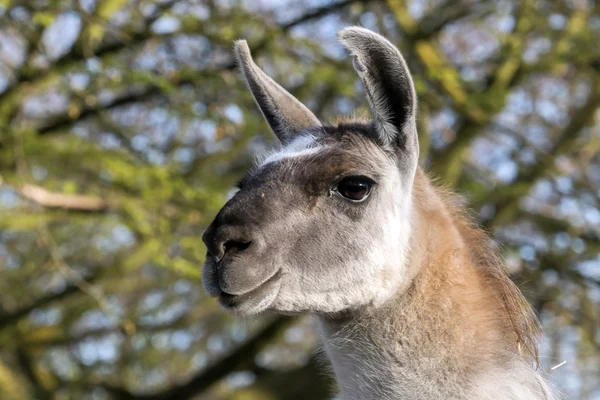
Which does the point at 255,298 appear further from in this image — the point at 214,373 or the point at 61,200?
the point at 214,373

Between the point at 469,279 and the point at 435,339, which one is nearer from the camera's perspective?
the point at 435,339

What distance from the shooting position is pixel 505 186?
32.3 ft

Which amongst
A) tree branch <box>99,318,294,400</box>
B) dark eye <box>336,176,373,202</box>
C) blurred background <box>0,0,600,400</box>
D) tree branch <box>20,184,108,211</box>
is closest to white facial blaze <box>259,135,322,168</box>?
dark eye <box>336,176,373,202</box>

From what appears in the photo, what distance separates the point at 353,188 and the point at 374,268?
383 mm

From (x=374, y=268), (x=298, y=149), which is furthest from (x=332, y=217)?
(x=298, y=149)

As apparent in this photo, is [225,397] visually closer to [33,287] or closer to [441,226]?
[33,287]

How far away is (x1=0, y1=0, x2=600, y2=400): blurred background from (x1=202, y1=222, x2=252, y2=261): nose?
14.7ft

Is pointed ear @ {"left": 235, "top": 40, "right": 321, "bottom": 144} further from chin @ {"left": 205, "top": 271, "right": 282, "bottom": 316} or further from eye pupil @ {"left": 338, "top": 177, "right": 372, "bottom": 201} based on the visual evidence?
chin @ {"left": 205, "top": 271, "right": 282, "bottom": 316}

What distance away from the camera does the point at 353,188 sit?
3.92m

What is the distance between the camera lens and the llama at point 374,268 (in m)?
3.68

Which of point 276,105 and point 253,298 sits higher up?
point 276,105

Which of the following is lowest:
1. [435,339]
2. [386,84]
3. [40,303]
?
[40,303]

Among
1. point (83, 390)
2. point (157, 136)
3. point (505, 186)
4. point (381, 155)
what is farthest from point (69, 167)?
point (381, 155)

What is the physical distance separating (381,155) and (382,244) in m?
0.44
